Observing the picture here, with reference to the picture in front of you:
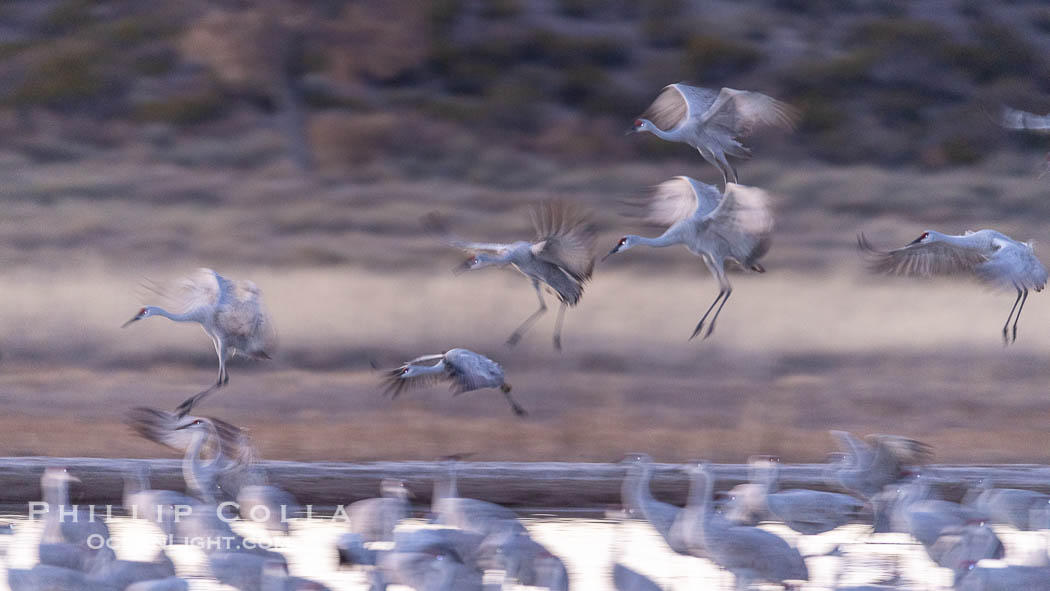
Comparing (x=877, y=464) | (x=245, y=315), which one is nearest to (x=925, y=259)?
(x=877, y=464)

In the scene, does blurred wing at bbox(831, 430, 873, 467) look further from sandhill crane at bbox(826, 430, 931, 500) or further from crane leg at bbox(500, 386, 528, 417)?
crane leg at bbox(500, 386, 528, 417)

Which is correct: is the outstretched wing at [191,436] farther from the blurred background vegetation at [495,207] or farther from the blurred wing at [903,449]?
the blurred wing at [903,449]

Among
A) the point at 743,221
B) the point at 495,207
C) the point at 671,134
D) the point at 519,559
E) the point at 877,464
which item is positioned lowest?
the point at 519,559

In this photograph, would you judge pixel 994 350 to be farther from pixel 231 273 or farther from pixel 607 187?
pixel 231 273

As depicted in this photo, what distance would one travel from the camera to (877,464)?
9.27 metres

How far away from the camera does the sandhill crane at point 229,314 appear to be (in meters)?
10.4

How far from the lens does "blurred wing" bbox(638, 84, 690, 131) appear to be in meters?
11.2

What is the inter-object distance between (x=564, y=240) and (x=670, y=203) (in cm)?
86

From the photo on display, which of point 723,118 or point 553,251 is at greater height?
point 723,118

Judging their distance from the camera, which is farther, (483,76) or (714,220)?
(483,76)

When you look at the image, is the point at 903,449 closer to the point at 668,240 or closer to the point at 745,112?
the point at 668,240

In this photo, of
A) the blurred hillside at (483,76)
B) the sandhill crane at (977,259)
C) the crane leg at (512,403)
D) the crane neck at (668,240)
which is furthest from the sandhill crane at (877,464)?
the blurred hillside at (483,76)

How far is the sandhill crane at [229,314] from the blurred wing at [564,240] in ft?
5.21

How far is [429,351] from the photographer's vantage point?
49.0 ft
